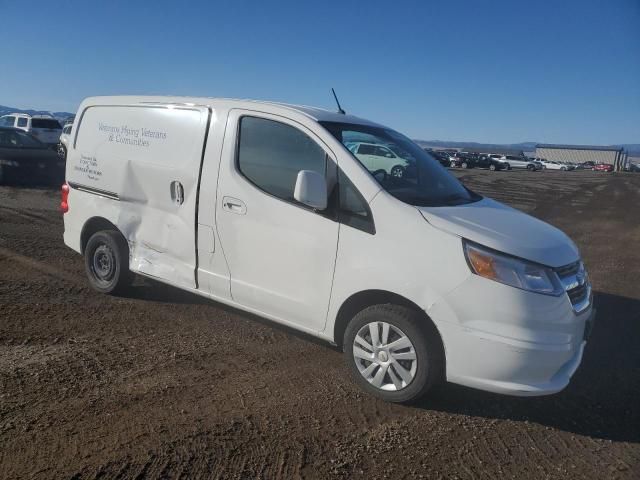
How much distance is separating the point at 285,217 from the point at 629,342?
11.5 ft

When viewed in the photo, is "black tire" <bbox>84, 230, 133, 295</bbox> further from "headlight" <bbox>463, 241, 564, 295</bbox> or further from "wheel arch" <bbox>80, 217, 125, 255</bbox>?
"headlight" <bbox>463, 241, 564, 295</bbox>

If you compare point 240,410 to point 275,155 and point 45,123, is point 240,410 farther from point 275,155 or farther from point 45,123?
point 45,123

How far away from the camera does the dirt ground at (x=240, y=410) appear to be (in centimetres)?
283

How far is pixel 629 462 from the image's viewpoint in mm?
3072

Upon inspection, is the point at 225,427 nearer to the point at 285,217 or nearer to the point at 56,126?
the point at 285,217

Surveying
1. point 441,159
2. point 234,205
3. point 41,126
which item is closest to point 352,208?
point 234,205

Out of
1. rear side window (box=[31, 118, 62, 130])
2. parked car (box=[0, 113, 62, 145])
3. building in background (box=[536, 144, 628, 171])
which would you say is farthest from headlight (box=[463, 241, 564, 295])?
building in background (box=[536, 144, 628, 171])

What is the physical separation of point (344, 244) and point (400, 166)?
1.10 m

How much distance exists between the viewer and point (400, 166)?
4359 mm

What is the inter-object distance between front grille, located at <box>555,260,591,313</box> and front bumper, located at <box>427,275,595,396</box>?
0.42 feet

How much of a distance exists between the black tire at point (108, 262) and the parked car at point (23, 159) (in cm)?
932

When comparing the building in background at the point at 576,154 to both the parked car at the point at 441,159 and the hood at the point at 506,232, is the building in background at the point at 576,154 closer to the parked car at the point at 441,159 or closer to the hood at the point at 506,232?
the parked car at the point at 441,159

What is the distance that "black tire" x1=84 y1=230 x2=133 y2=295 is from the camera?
5141 mm

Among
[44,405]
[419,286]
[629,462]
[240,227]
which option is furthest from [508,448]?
[44,405]
